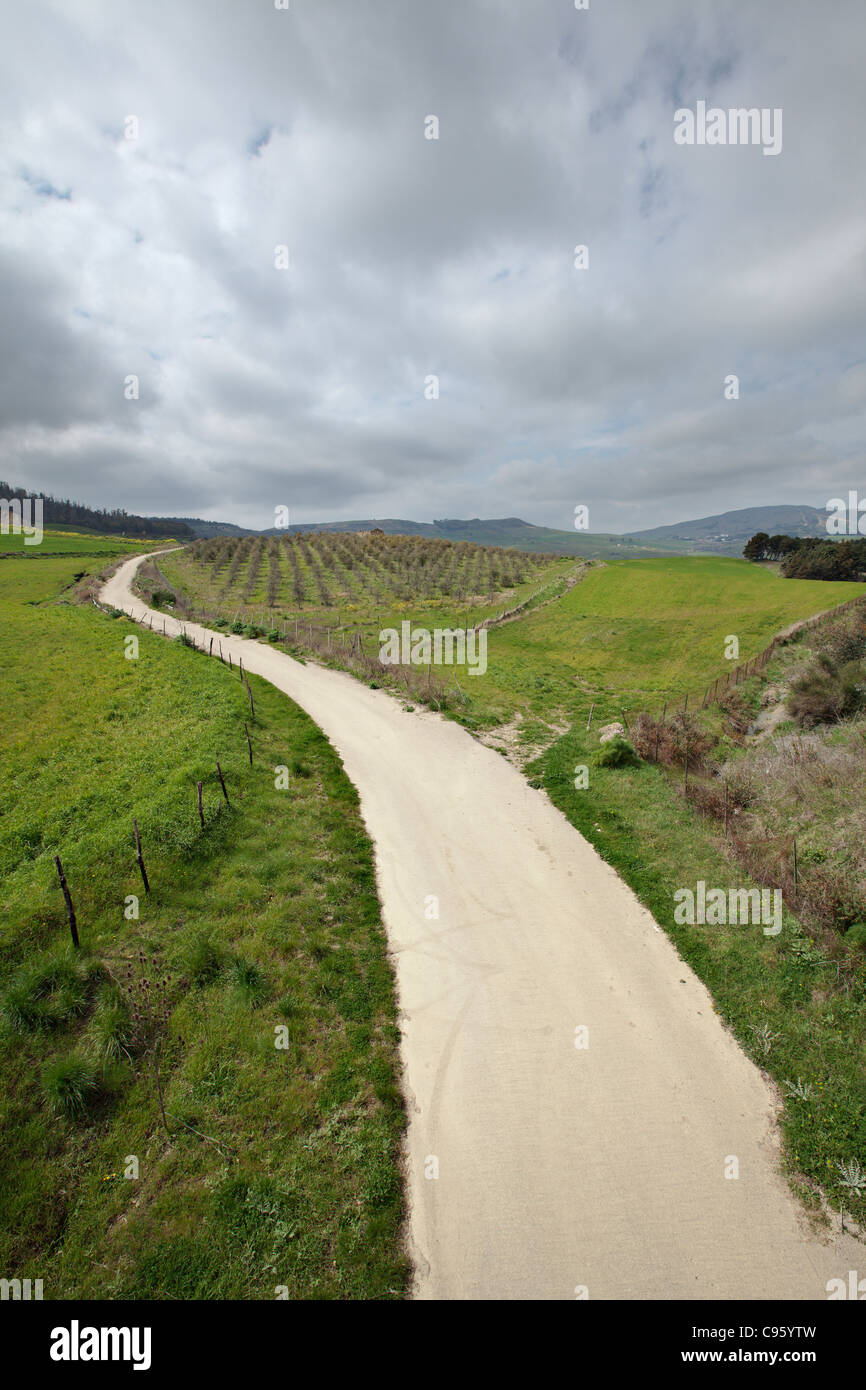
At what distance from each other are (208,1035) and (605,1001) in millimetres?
6532

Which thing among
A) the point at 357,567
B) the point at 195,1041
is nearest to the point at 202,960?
the point at 195,1041

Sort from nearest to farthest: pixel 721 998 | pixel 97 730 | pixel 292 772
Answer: pixel 721 998 < pixel 292 772 < pixel 97 730

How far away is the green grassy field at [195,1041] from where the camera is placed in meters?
5.59

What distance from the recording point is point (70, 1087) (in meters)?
6.80

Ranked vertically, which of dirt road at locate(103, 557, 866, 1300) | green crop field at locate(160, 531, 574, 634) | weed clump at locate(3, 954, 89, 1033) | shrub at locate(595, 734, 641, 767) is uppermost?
green crop field at locate(160, 531, 574, 634)

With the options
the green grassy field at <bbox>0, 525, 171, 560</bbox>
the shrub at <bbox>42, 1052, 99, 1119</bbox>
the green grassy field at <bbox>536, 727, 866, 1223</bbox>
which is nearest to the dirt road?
the green grassy field at <bbox>536, 727, 866, 1223</bbox>

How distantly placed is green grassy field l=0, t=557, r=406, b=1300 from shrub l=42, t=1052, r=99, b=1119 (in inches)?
0.9

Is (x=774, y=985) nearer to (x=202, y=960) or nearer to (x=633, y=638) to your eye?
(x=202, y=960)

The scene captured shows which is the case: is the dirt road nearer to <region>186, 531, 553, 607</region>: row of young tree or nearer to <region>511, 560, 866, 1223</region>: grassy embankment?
<region>511, 560, 866, 1223</region>: grassy embankment

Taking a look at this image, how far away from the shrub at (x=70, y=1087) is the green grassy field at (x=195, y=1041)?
0.08 feet

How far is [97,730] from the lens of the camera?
18.6 meters

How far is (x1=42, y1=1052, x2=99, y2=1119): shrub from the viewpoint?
6699 mm

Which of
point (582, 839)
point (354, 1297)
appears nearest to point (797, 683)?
point (582, 839)
